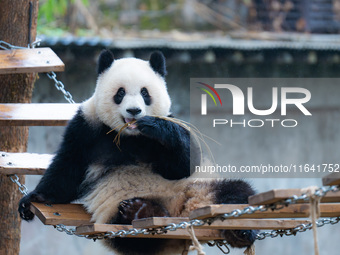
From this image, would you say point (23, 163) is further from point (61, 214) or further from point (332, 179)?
point (332, 179)

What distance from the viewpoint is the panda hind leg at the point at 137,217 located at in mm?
3439

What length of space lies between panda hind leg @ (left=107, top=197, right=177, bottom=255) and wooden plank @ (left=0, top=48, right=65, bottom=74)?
1.24 metres

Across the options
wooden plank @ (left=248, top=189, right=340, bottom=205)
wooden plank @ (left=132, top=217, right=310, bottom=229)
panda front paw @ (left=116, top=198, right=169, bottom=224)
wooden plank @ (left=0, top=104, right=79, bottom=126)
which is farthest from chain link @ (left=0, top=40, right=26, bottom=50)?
wooden plank @ (left=248, top=189, right=340, bottom=205)

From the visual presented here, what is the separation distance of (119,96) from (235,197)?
104 centimetres

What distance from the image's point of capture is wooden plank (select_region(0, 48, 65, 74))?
13.6ft

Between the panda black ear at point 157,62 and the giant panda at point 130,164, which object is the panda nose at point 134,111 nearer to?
the giant panda at point 130,164

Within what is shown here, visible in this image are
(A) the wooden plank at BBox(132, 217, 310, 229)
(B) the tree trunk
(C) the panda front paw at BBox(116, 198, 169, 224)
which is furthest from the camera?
(B) the tree trunk

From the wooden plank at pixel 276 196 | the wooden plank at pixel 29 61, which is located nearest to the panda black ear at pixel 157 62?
the wooden plank at pixel 29 61

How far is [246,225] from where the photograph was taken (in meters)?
2.93

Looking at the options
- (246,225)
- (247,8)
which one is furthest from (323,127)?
(246,225)

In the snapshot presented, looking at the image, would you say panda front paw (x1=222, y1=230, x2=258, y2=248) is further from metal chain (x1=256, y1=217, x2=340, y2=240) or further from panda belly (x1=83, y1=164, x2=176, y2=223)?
panda belly (x1=83, y1=164, x2=176, y2=223)


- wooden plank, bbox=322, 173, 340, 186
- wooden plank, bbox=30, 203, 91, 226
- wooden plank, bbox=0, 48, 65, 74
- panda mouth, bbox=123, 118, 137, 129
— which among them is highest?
wooden plank, bbox=0, 48, 65, 74

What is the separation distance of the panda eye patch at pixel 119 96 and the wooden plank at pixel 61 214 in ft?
2.45

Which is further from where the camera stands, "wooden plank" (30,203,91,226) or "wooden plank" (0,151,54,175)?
"wooden plank" (0,151,54,175)
